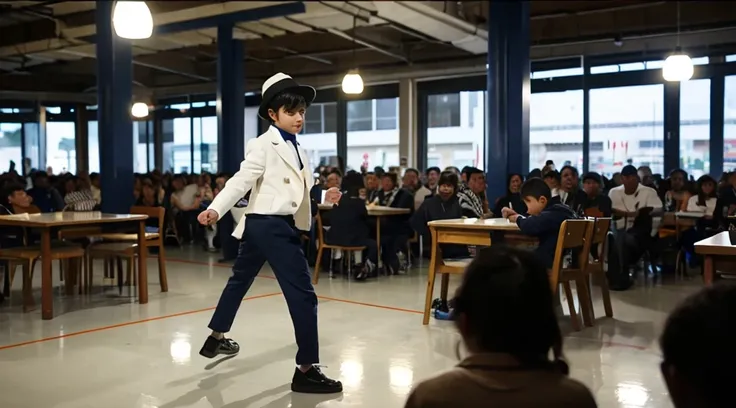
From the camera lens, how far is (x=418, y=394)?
4.36 feet

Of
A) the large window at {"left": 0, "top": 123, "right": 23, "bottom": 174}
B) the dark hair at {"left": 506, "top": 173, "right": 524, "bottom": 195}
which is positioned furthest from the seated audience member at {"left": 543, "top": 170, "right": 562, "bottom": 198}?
the large window at {"left": 0, "top": 123, "right": 23, "bottom": 174}

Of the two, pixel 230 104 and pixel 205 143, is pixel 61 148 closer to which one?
pixel 205 143

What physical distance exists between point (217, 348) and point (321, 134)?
12.6m

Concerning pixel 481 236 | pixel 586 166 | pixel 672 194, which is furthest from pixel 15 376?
pixel 586 166

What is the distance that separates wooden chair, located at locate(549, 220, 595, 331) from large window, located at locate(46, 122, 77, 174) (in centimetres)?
1654

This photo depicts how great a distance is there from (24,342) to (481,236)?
10.8 ft

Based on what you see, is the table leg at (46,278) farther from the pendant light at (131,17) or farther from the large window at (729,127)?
the large window at (729,127)

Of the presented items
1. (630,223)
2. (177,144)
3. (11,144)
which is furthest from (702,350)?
(11,144)

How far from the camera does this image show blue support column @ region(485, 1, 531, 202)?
8.17 metres

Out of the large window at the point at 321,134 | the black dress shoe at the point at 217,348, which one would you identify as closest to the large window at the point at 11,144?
the large window at the point at 321,134

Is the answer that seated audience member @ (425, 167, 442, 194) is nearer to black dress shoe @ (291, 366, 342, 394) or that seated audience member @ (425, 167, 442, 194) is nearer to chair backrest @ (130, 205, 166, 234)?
chair backrest @ (130, 205, 166, 234)

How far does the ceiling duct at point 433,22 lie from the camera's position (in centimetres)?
880

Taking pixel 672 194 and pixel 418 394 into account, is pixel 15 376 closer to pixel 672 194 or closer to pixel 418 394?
pixel 418 394

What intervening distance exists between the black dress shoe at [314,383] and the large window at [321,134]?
1245 cm
